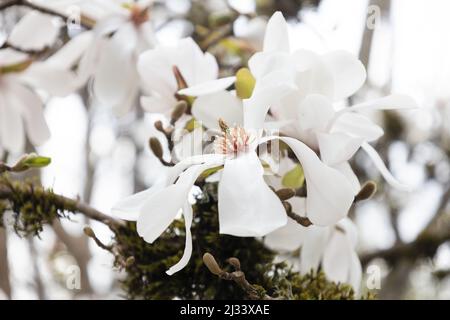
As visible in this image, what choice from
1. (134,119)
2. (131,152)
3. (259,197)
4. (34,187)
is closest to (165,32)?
(34,187)

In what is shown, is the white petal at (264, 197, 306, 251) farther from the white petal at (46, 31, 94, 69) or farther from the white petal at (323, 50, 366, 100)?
the white petal at (46, 31, 94, 69)

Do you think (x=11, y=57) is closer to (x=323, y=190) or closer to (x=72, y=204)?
(x=72, y=204)

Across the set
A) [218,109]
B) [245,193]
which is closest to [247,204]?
[245,193]

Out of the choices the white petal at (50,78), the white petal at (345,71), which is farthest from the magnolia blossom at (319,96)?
the white petal at (50,78)

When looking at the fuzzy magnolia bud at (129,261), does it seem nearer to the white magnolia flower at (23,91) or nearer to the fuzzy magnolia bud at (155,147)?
the fuzzy magnolia bud at (155,147)

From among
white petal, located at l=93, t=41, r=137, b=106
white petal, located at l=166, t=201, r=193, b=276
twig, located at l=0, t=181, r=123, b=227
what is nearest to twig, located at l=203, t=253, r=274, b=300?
white petal, located at l=166, t=201, r=193, b=276
